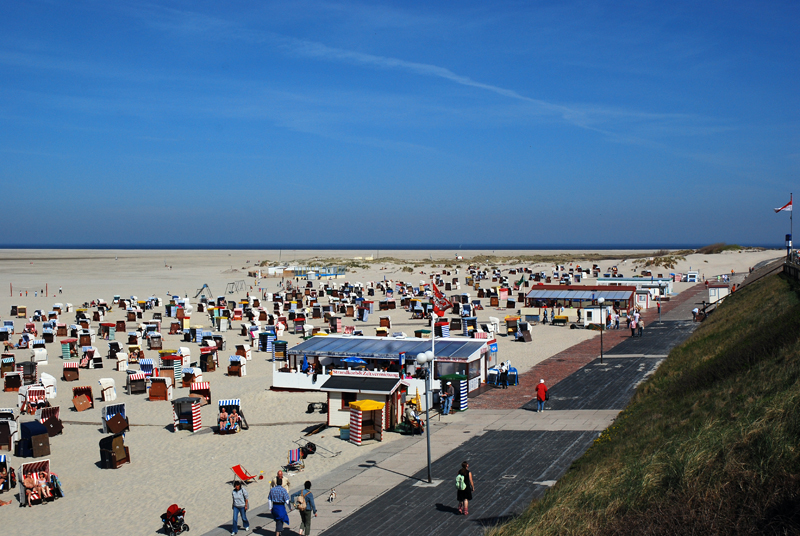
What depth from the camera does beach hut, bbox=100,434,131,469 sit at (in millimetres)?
15695

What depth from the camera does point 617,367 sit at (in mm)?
26469

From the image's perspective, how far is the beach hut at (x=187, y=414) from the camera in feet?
61.8

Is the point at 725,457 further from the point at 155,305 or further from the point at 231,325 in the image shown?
the point at 155,305

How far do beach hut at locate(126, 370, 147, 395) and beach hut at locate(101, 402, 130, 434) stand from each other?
16.0 feet

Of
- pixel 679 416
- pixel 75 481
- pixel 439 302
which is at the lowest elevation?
pixel 75 481

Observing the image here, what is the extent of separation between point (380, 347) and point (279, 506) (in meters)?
12.8

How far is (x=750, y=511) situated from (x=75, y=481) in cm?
1355

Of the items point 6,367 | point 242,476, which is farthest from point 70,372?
point 242,476

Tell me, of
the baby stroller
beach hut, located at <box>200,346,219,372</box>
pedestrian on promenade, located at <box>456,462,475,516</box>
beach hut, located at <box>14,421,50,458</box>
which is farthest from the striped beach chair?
pedestrian on promenade, located at <box>456,462,475,516</box>

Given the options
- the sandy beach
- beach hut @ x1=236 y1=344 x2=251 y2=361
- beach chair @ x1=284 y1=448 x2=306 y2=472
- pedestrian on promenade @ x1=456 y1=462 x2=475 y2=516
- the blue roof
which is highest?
the blue roof

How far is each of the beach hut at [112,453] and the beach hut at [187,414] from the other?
2.83 m

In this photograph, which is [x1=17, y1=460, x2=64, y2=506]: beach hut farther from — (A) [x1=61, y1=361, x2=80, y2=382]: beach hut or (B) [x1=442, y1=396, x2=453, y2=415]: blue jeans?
(A) [x1=61, y1=361, x2=80, y2=382]: beach hut

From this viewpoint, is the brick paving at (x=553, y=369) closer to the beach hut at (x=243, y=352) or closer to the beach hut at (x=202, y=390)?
the beach hut at (x=202, y=390)

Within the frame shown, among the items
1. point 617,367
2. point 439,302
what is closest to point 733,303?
point 617,367
